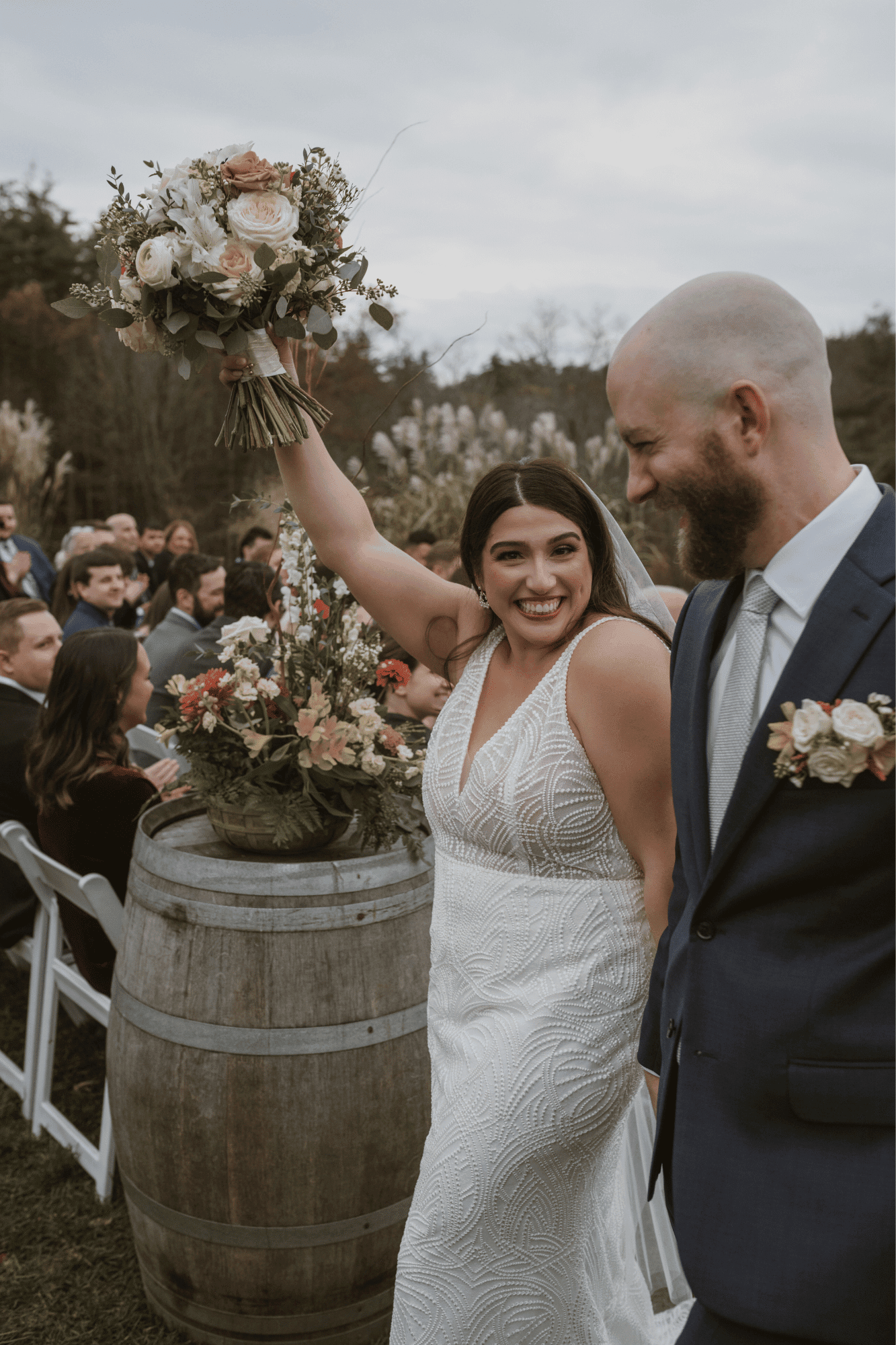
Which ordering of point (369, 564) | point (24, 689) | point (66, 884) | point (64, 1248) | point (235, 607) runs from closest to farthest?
point (369, 564) → point (64, 1248) → point (66, 884) → point (24, 689) → point (235, 607)

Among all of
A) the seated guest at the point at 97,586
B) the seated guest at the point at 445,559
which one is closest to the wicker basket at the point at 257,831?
the seated guest at the point at 445,559

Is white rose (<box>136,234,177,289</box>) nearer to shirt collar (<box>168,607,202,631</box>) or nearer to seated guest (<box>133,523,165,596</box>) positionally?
shirt collar (<box>168,607,202,631</box>)

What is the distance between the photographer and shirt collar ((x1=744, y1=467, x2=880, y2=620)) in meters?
1.36

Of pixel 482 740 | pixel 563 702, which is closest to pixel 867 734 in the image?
pixel 563 702

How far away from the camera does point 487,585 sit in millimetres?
2277

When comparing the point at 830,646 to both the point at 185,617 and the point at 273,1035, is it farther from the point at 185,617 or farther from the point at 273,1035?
the point at 185,617

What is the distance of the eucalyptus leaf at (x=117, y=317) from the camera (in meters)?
2.00

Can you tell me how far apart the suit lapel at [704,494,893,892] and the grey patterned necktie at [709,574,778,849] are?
0.36ft

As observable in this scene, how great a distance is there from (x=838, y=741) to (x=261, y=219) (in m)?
1.39

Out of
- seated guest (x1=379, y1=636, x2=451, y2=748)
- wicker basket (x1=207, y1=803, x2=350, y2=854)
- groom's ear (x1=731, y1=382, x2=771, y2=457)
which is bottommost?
wicker basket (x1=207, y1=803, x2=350, y2=854)

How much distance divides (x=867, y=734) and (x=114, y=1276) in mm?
2867

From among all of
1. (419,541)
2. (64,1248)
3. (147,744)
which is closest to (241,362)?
(64,1248)

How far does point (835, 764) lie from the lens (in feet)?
3.93

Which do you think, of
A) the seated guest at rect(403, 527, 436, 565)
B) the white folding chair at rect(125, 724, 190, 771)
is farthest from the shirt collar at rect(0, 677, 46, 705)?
the seated guest at rect(403, 527, 436, 565)
